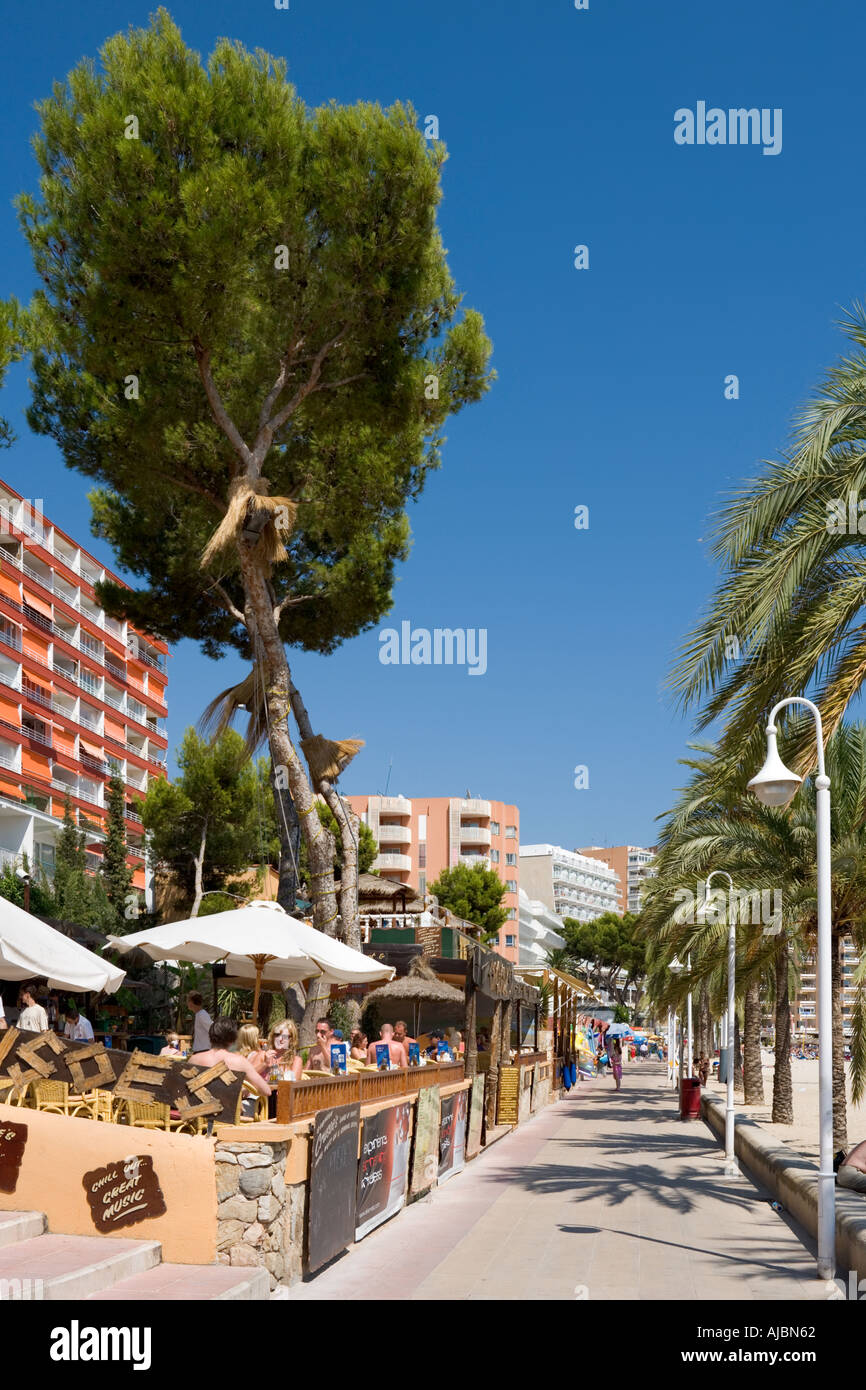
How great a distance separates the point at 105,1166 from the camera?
8227mm

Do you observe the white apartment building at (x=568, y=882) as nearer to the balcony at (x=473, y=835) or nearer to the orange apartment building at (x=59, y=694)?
the balcony at (x=473, y=835)

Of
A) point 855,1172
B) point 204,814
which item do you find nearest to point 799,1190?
point 855,1172

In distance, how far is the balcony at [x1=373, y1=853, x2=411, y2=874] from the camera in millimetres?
106188

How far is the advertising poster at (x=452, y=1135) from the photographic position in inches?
600

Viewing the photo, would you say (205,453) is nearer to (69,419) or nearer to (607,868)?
(69,419)

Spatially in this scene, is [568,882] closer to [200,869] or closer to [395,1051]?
[200,869]

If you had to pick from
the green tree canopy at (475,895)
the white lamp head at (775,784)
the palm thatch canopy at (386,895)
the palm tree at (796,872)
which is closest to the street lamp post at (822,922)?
the white lamp head at (775,784)

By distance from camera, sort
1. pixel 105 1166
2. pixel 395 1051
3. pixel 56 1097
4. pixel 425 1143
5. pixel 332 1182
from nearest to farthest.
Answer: pixel 105 1166 → pixel 56 1097 → pixel 332 1182 → pixel 425 1143 → pixel 395 1051

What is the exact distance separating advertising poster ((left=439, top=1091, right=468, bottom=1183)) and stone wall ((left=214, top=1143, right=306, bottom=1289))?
695cm

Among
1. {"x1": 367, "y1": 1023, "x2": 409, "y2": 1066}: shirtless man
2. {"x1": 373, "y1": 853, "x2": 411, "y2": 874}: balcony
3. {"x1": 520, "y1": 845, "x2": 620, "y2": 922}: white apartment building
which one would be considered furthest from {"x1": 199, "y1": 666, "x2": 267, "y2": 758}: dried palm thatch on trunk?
{"x1": 520, "y1": 845, "x2": 620, "y2": 922}: white apartment building

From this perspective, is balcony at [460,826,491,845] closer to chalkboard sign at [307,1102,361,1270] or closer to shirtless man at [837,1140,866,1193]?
shirtless man at [837,1140,866,1193]

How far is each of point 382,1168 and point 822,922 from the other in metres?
4.41
